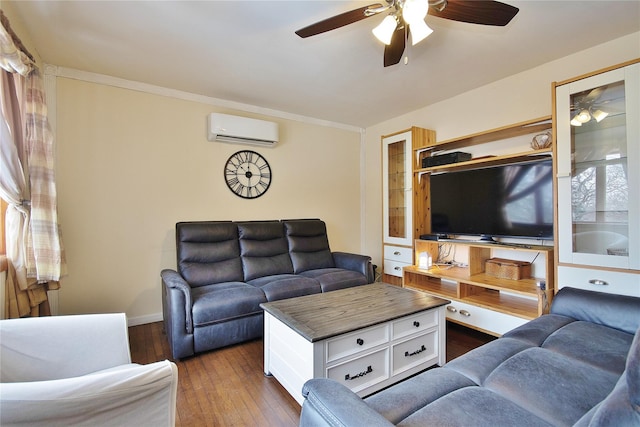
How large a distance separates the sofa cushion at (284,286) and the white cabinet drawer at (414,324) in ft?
3.47

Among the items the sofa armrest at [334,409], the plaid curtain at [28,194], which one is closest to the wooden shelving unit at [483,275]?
the sofa armrest at [334,409]

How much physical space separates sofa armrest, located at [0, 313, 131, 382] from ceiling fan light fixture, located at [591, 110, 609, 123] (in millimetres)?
3200

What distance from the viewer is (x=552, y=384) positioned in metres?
1.09

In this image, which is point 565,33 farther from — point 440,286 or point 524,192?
point 440,286

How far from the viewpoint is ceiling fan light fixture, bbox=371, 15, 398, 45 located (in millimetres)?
1574

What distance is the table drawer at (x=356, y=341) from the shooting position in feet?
5.20

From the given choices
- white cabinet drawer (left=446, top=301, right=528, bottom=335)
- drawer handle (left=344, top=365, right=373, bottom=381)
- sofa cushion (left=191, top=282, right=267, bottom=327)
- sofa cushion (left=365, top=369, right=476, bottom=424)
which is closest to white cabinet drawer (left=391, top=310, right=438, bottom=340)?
drawer handle (left=344, top=365, right=373, bottom=381)

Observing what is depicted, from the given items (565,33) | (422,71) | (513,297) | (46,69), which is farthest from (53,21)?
(513,297)

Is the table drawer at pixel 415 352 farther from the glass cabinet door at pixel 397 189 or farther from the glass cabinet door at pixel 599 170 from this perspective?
the glass cabinet door at pixel 397 189

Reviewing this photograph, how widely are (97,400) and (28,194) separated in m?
2.05

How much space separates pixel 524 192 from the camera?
2.46 m

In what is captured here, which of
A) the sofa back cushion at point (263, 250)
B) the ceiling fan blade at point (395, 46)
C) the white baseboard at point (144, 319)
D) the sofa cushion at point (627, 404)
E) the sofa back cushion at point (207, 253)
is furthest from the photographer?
the sofa back cushion at point (263, 250)

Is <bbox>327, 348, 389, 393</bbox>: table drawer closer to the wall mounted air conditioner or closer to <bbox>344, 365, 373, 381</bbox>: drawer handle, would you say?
<bbox>344, 365, 373, 381</bbox>: drawer handle

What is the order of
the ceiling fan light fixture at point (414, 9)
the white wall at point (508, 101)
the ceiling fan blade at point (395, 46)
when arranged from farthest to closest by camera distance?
the white wall at point (508, 101) → the ceiling fan blade at point (395, 46) → the ceiling fan light fixture at point (414, 9)
